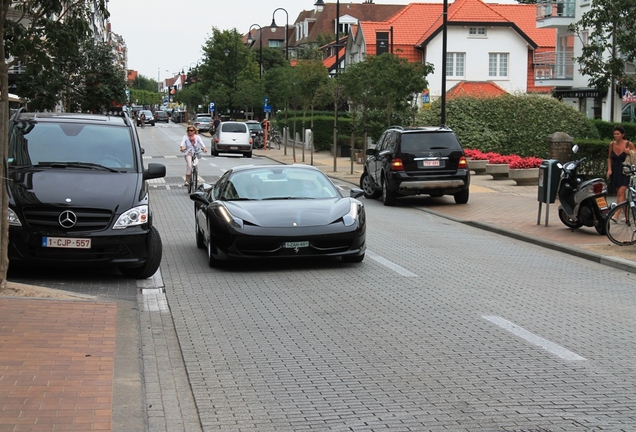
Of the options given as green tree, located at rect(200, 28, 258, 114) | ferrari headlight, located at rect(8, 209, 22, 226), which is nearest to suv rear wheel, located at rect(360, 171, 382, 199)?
ferrari headlight, located at rect(8, 209, 22, 226)

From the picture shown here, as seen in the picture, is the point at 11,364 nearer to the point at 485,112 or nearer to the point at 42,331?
the point at 42,331

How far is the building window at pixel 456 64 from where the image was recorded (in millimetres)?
62844

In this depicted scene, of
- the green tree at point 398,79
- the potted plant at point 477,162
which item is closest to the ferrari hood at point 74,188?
the green tree at point 398,79

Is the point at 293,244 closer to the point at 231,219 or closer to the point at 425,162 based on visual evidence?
the point at 231,219

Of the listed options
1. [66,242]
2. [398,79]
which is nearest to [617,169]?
[66,242]

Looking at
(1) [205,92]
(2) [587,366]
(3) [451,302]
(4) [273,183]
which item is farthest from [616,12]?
(1) [205,92]

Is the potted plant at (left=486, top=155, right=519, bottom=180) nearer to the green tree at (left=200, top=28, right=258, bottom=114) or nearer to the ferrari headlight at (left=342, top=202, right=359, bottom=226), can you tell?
the ferrari headlight at (left=342, top=202, right=359, bottom=226)

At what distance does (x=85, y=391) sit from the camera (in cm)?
592

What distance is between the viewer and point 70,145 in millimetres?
11719

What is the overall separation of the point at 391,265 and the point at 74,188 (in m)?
4.18

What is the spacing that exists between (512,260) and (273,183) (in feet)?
11.8

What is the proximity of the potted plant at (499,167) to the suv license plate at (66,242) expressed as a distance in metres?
20.5

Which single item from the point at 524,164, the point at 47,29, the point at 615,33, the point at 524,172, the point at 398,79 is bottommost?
the point at 524,172

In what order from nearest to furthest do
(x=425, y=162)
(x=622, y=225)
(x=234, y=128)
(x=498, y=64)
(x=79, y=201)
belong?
(x=79, y=201)
(x=622, y=225)
(x=425, y=162)
(x=234, y=128)
(x=498, y=64)
